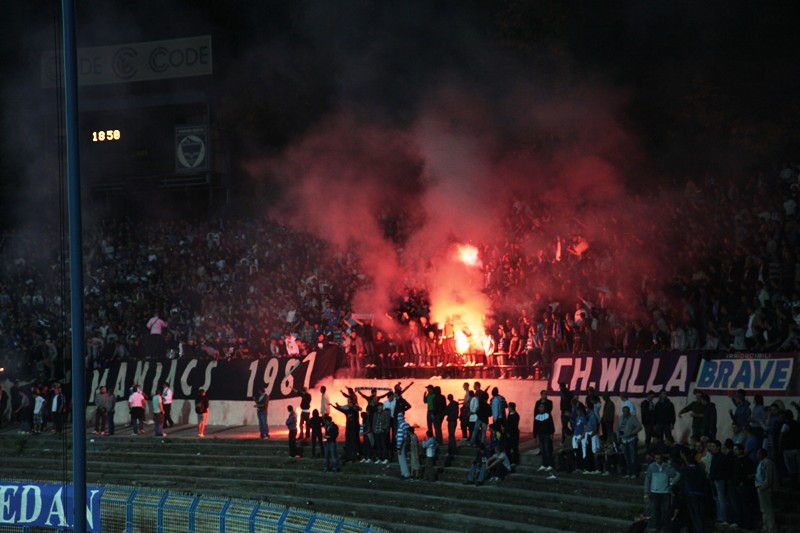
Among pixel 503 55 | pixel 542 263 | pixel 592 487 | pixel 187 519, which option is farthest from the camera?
pixel 503 55

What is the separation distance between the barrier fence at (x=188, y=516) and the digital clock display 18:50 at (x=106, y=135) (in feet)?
67.3

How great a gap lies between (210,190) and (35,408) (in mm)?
13252

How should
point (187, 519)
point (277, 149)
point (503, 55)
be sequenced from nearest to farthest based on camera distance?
point (187, 519) < point (503, 55) < point (277, 149)

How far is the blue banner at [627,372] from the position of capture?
17.8m

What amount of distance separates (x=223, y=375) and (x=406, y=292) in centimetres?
476

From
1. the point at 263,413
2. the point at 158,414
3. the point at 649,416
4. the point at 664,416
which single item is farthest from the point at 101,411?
the point at 664,416

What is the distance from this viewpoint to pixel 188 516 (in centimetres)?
1562

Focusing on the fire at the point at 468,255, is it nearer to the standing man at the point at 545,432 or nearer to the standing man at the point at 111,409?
the standing man at the point at 545,432

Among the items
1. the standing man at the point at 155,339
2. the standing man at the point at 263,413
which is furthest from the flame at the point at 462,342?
the standing man at the point at 155,339

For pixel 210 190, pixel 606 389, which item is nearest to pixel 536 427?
pixel 606 389

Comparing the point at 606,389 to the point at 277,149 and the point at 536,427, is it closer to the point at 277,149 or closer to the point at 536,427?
the point at 536,427

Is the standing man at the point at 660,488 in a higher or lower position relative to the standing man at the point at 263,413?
lower

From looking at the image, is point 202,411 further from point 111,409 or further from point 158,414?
point 111,409

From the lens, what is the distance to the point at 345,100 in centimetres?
3328
